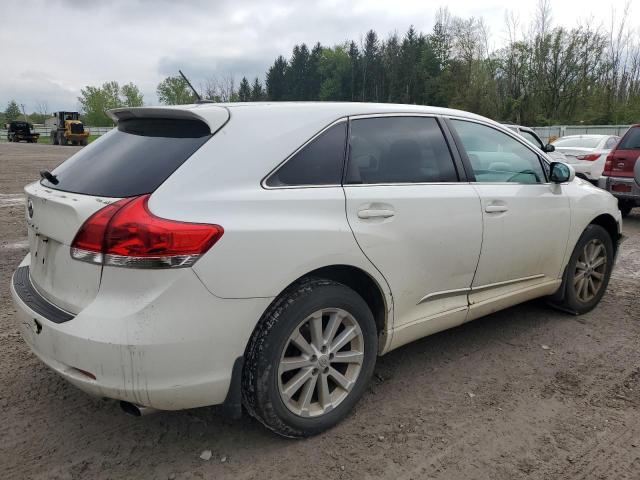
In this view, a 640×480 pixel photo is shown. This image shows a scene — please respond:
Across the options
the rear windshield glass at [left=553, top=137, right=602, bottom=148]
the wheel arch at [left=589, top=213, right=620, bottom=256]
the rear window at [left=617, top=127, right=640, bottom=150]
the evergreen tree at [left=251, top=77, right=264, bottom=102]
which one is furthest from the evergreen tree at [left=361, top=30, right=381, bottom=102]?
the wheel arch at [left=589, top=213, right=620, bottom=256]

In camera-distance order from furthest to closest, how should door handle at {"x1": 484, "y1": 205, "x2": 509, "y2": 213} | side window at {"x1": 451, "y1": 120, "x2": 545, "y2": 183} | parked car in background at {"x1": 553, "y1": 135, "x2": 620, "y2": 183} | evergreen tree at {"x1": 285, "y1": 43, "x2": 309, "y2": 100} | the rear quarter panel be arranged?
evergreen tree at {"x1": 285, "y1": 43, "x2": 309, "y2": 100} < parked car in background at {"x1": 553, "y1": 135, "x2": 620, "y2": 183} < side window at {"x1": 451, "y1": 120, "x2": 545, "y2": 183} < door handle at {"x1": 484, "y1": 205, "x2": 509, "y2": 213} < the rear quarter panel

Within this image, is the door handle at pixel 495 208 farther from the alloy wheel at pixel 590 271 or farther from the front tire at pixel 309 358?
the alloy wheel at pixel 590 271

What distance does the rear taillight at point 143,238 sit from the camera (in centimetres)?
212

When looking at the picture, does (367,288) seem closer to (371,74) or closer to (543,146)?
(543,146)

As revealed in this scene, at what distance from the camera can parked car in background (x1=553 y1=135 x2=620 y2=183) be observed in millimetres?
11906

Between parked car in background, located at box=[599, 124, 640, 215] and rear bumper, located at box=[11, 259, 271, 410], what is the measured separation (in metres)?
8.76

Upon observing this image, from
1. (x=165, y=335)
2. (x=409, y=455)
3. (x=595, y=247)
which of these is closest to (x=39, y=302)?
(x=165, y=335)

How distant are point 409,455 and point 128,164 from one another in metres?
1.93

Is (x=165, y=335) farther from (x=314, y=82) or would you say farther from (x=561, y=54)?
(x=314, y=82)

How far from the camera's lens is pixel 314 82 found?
83875mm

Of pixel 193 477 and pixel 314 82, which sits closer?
pixel 193 477

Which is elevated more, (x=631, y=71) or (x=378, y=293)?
(x=631, y=71)

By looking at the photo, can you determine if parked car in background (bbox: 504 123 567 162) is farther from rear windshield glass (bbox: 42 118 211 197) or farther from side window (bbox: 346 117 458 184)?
rear windshield glass (bbox: 42 118 211 197)

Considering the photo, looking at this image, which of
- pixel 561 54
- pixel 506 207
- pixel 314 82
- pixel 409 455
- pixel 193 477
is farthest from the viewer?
pixel 314 82
